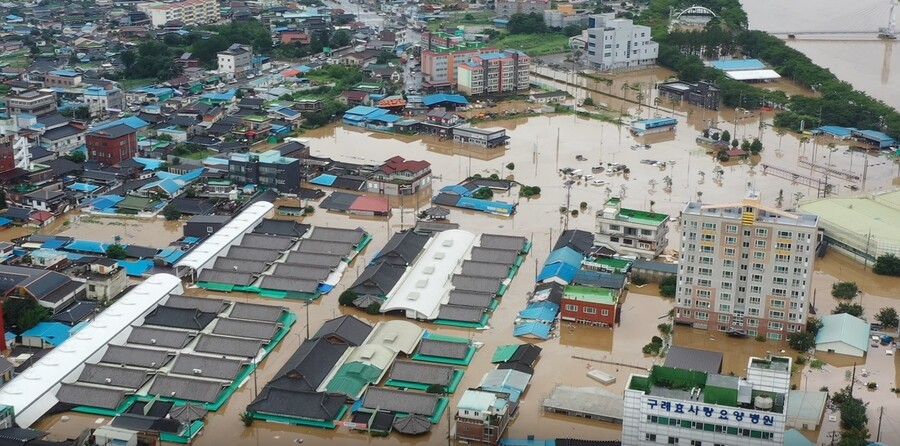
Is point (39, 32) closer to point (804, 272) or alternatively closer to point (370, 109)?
point (370, 109)

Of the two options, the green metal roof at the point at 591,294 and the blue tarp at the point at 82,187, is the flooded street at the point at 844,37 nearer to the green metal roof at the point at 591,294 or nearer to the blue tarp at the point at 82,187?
the green metal roof at the point at 591,294

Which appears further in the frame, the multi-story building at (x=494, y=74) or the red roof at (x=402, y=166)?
the multi-story building at (x=494, y=74)

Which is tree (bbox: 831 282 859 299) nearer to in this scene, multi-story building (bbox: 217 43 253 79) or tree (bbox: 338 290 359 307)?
tree (bbox: 338 290 359 307)

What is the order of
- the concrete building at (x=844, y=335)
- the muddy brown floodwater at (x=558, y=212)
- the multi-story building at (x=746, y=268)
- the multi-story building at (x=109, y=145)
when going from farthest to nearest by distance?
the multi-story building at (x=109, y=145) → the multi-story building at (x=746, y=268) → the concrete building at (x=844, y=335) → the muddy brown floodwater at (x=558, y=212)

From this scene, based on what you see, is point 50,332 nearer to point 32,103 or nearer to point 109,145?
point 109,145

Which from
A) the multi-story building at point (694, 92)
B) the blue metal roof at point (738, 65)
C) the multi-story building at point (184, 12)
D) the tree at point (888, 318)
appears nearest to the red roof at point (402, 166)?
the tree at point (888, 318)

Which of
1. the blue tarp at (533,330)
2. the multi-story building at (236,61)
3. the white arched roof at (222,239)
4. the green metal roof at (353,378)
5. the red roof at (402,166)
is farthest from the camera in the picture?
the multi-story building at (236,61)

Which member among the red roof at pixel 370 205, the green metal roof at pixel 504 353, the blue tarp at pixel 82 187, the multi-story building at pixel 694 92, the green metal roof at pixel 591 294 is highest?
the multi-story building at pixel 694 92
